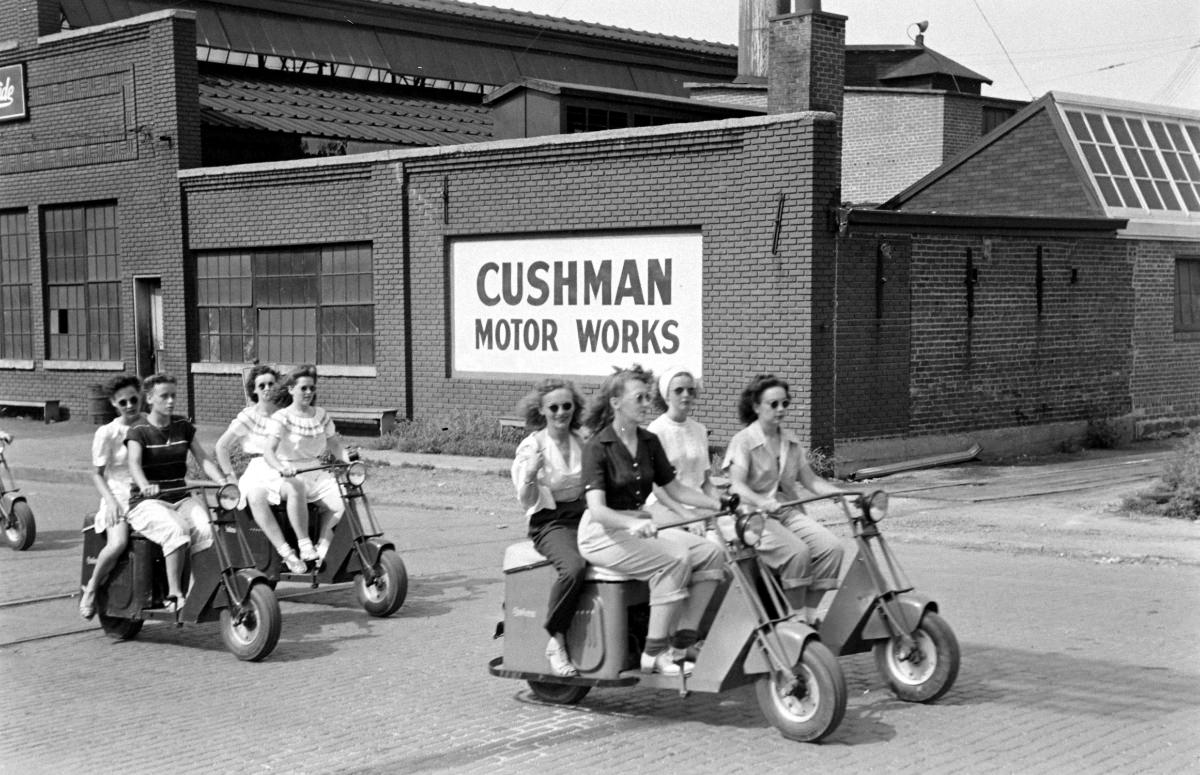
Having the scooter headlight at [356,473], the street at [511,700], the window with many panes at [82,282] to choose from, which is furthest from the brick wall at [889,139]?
the scooter headlight at [356,473]

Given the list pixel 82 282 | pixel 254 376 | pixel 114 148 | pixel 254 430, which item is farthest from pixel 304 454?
pixel 82 282

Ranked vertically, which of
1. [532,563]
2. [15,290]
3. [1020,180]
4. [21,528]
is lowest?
[21,528]

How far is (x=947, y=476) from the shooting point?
56.4ft

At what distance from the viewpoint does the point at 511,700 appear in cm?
744

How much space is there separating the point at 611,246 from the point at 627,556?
1266cm

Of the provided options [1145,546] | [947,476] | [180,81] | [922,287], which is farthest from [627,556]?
[180,81]

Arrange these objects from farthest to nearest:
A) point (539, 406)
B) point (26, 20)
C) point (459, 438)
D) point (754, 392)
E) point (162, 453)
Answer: point (26, 20), point (459, 438), point (162, 453), point (754, 392), point (539, 406)

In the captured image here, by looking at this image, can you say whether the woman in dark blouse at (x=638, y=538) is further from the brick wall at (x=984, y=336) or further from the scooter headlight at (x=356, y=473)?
the brick wall at (x=984, y=336)

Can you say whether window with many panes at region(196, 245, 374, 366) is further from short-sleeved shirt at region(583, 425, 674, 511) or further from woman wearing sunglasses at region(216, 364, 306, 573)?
short-sleeved shirt at region(583, 425, 674, 511)

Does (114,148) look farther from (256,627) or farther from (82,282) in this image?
(256,627)

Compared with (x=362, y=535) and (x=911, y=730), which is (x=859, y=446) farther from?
(x=911, y=730)

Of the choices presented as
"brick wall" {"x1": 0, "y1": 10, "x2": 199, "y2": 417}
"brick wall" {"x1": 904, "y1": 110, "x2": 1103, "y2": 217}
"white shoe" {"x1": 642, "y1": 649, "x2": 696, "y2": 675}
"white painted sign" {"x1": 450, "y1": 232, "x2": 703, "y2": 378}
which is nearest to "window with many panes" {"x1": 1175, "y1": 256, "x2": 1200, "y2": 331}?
"brick wall" {"x1": 904, "y1": 110, "x2": 1103, "y2": 217}

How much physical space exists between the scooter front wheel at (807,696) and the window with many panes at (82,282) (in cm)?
2251

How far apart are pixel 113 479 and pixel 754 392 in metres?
4.68
